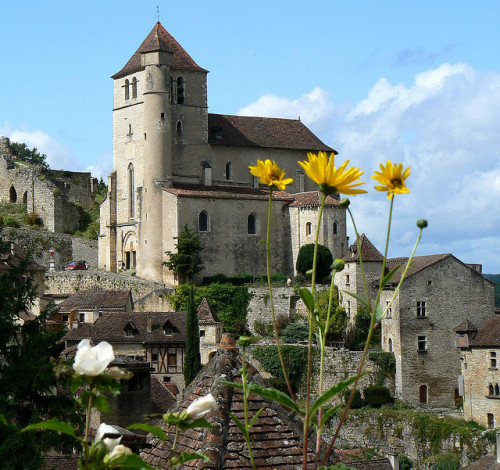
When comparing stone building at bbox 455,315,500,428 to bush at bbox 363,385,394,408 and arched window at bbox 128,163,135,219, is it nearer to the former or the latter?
bush at bbox 363,385,394,408

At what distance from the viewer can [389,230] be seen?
164 inches

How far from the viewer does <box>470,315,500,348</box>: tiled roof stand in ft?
157

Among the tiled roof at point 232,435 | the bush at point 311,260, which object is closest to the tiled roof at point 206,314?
the bush at point 311,260

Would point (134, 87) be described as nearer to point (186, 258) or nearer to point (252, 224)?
point (252, 224)

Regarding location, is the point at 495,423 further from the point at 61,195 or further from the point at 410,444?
the point at 61,195

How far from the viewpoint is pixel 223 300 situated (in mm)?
56844

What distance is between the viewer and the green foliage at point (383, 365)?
50031mm

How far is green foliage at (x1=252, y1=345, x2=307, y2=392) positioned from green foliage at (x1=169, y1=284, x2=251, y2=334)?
5.02m

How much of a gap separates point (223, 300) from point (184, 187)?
9.10 m

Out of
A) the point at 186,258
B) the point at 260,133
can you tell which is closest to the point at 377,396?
the point at 186,258

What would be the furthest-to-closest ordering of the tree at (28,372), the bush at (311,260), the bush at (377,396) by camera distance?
the bush at (311,260)
the bush at (377,396)
the tree at (28,372)

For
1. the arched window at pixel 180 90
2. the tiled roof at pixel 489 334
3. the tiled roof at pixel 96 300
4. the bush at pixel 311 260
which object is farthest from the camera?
the arched window at pixel 180 90

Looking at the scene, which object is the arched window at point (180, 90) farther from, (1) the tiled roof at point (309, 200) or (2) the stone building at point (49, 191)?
(2) the stone building at point (49, 191)

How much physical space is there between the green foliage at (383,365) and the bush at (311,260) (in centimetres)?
734
